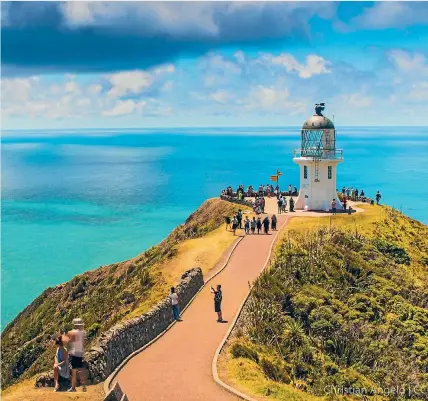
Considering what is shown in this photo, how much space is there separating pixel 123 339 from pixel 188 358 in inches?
78.5

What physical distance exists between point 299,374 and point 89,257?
167ft

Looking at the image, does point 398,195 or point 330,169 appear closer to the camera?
point 330,169

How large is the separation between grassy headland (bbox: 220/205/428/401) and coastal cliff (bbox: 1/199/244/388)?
4937mm

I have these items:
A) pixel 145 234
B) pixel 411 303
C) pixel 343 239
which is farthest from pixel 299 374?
pixel 145 234

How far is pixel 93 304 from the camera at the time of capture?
31.1m

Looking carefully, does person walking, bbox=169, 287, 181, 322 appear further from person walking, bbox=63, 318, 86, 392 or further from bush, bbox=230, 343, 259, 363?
person walking, bbox=63, 318, 86, 392

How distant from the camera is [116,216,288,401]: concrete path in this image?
1554 centimetres

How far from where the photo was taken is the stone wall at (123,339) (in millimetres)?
15617

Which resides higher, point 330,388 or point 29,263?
point 330,388

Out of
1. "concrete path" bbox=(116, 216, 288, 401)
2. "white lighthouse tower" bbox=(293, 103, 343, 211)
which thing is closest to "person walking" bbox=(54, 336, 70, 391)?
"concrete path" bbox=(116, 216, 288, 401)

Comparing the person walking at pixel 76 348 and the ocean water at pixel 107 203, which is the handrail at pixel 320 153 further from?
the person walking at pixel 76 348

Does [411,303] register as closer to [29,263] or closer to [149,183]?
[29,263]

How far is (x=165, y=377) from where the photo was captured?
16484 mm

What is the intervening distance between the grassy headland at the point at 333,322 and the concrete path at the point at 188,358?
0.63 meters
